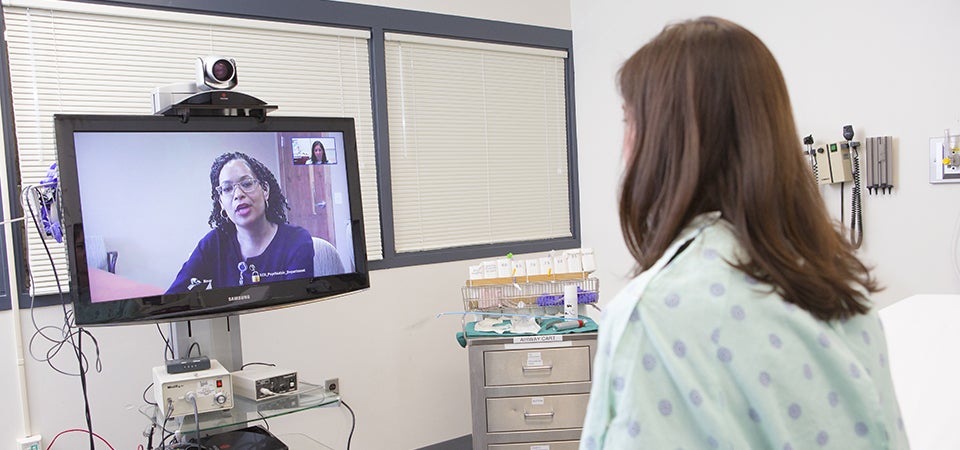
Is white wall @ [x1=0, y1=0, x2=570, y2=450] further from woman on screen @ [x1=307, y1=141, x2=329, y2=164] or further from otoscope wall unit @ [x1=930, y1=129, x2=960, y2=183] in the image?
otoscope wall unit @ [x1=930, y1=129, x2=960, y2=183]

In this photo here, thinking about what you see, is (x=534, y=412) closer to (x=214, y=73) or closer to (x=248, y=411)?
(x=248, y=411)

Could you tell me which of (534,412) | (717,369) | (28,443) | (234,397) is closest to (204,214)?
(234,397)

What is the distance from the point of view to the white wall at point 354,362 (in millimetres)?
2541

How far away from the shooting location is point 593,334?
8.89 feet

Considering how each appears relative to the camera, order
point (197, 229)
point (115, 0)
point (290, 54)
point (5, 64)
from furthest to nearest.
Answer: point (290, 54), point (115, 0), point (5, 64), point (197, 229)

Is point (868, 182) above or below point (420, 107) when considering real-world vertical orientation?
below

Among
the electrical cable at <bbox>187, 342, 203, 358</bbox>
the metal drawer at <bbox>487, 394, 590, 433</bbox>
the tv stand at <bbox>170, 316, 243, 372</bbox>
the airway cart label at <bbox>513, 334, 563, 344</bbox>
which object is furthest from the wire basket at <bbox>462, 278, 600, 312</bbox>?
the electrical cable at <bbox>187, 342, 203, 358</bbox>

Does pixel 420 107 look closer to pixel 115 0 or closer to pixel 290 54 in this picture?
pixel 290 54

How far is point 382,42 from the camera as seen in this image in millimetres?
3242

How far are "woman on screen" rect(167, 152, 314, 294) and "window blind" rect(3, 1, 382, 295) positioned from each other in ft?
0.74

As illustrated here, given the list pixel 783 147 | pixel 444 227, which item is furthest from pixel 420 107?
pixel 783 147

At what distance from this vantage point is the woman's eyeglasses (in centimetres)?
221

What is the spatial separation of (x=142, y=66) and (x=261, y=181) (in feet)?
2.81

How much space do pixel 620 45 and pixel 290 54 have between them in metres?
1.60
